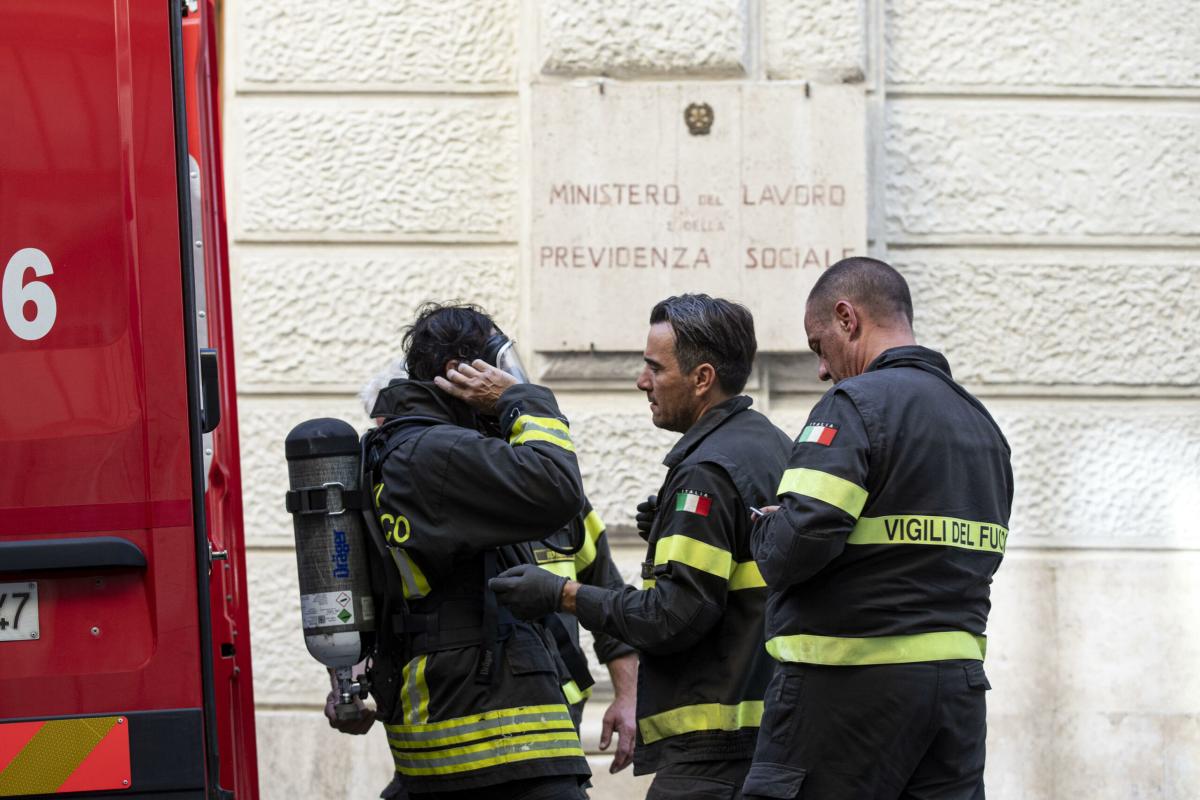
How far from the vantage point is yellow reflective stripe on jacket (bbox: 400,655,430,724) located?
344cm

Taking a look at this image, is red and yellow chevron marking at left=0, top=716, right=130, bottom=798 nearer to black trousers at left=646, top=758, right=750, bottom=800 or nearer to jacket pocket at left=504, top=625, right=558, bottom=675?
jacket pocket at left=504, top=625, right=558, bottom=675

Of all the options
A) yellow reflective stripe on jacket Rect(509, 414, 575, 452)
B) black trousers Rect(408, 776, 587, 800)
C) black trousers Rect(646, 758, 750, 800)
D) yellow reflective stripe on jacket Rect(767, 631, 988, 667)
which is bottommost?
black trousers Rect(408, 776, 587, 800)

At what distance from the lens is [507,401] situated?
355cm

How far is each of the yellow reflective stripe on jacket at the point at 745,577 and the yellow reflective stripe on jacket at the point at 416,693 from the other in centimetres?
67

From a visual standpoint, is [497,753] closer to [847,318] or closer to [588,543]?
[588,543]

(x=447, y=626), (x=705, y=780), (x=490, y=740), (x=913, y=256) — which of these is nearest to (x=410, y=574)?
(x=447, y=626)

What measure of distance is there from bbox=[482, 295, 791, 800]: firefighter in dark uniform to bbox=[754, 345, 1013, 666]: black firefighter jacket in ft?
0.84

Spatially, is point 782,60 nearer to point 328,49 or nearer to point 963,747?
point 328,49

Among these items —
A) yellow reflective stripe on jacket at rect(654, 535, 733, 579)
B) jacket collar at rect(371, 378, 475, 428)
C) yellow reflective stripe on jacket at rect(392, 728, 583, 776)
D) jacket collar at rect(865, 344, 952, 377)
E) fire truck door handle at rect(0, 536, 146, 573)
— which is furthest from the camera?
jacket collar at rect(371, 378, 475, 428)

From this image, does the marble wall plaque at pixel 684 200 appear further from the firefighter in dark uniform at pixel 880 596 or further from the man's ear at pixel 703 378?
the firefighter in dark uniform at pixel 880 596

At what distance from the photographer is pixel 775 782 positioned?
296cm

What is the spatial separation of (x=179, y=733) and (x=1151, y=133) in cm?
439

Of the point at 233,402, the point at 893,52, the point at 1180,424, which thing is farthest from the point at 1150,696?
the point at 233,402

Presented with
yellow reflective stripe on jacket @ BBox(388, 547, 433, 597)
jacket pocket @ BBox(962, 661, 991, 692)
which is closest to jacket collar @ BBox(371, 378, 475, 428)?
yellow reflective stripe on jacket @ BBox(388, 547, 433, 597)
